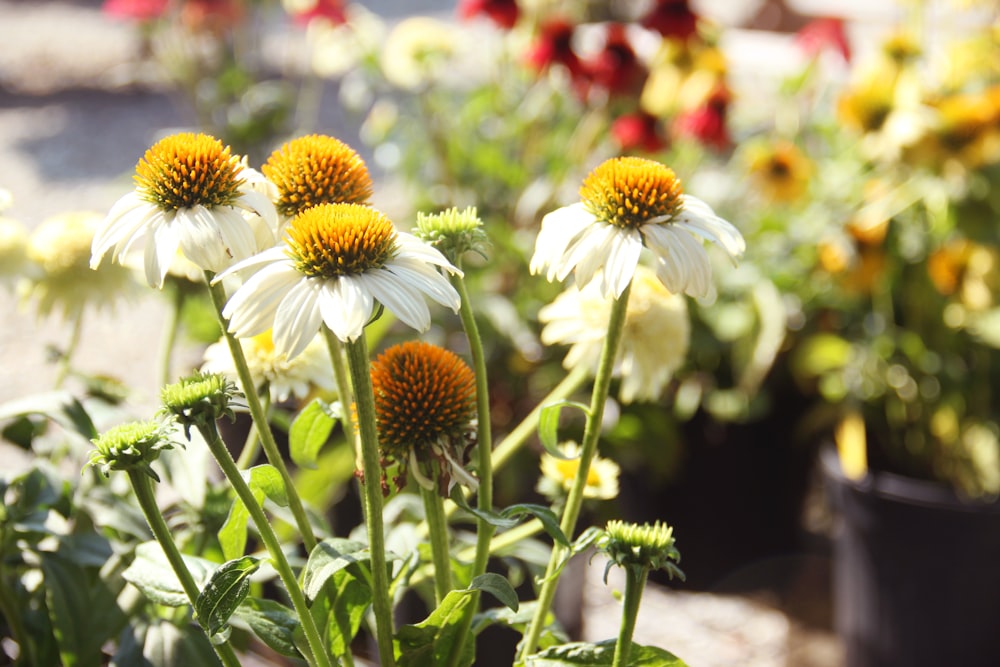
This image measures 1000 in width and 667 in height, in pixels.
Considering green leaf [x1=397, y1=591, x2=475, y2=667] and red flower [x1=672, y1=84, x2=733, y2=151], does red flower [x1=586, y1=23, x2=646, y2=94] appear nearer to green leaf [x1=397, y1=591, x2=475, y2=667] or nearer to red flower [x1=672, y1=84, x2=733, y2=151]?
red flower [x1=672, y1=84, x2=733, y2=151]

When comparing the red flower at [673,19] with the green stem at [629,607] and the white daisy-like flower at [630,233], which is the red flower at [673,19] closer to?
the white daisy-like flower at [630,233]

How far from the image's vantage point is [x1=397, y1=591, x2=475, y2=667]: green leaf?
43 cm

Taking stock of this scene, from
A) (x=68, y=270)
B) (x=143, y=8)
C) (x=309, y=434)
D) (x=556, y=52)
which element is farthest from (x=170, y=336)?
(x=143, y=8)

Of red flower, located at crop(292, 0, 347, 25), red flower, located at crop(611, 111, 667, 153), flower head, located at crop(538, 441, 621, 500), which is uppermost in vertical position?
red flower, located at crop(292, 0, 347, 25)

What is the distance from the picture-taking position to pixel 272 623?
0.44m

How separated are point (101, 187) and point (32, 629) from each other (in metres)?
2.62

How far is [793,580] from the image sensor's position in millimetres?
1538

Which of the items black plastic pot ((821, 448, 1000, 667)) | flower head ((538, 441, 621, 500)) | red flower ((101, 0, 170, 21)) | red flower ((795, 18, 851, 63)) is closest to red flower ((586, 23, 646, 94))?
red flower ((795, 18, 851, 63))

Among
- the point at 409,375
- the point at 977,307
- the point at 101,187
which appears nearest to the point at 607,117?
the point at 977,307

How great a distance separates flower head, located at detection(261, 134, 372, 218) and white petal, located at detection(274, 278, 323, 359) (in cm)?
7

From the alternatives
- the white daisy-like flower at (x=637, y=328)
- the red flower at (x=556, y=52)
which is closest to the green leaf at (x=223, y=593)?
the white daisy-like flower at (x=637, y=328)

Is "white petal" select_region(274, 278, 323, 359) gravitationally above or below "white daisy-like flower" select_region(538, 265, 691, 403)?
below

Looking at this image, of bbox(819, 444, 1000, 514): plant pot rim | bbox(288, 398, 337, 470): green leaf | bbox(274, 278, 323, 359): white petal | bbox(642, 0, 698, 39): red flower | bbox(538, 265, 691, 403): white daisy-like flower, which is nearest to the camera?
bbox(274, 278, 323, 359): white petal

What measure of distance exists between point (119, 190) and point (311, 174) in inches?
55.8
